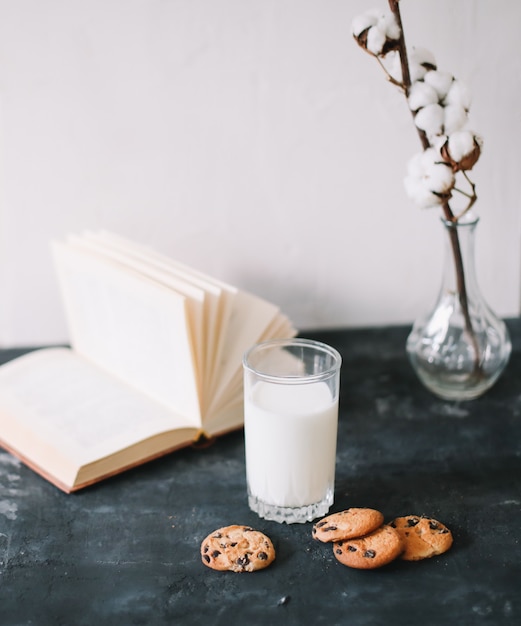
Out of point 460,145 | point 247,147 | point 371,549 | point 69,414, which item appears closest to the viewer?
point 371,549

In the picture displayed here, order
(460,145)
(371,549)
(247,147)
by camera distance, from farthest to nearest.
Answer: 1. (247,147)
2. (460,145)
3. (371,549)

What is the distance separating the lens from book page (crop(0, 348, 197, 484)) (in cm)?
101

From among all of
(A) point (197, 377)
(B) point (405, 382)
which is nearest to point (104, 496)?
(A) point (197, 377)

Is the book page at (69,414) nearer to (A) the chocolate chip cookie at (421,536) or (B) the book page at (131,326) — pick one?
(B) the book page at (131,326)

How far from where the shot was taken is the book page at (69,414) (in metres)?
1.01

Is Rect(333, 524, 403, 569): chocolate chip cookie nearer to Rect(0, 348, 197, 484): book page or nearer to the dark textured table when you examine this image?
the dark textured table

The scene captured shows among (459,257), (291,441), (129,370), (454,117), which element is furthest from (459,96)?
(129,370)

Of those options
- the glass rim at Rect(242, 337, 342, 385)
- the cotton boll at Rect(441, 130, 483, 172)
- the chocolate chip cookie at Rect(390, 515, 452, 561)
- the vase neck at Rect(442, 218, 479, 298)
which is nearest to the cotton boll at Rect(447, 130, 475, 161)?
the cotton boll at Rect(441, 130, 483, 172)

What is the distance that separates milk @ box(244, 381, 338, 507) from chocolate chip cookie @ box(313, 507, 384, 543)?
0.17 ft

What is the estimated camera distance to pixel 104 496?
3.17 feet

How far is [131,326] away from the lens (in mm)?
1133

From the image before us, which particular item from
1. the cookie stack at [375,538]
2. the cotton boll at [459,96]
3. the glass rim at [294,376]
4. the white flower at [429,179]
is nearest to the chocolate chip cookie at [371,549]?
the cookie stack at [375,538]

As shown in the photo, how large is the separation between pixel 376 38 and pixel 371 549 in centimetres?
60

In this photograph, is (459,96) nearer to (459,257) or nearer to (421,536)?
(459,257)
